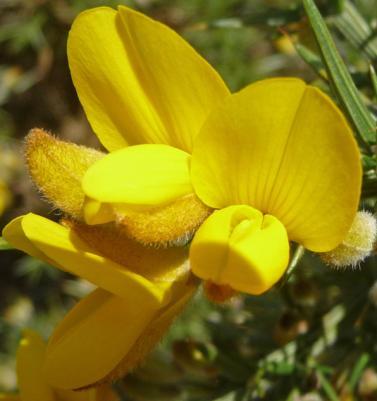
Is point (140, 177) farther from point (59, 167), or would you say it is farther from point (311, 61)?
point (311, 61)

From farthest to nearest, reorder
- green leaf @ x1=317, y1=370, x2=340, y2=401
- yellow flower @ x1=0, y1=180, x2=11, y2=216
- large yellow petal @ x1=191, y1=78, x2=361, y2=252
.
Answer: yellow flower @ x1=0, y1=180, x2=11, y2=216
green leaf @ x1=317, y1=370, x2=340, y2=401
large yellow petal @ x1=191, y1=78, x2=361, y2=252

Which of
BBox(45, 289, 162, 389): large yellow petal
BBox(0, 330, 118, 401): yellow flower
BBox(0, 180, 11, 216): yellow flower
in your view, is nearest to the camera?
BBox(45, 289, 162, 389): large yellow petal

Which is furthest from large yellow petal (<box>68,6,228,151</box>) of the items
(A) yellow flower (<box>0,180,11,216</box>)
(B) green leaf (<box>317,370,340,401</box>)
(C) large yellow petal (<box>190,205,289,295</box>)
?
(A) yellow flower (<box>0,180,11,216</box>)

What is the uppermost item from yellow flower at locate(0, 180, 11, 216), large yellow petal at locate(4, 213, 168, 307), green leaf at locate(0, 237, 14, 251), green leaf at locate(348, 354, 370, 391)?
large yellow petal at locate(4, 213, 168, 307)

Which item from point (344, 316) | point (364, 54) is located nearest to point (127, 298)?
point (344, 316)

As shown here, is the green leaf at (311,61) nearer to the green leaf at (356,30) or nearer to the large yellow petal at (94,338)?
the green leaf at (356,30)

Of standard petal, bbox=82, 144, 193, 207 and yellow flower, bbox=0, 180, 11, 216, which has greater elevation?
standard petal, bbox=82, 144, 193, 207

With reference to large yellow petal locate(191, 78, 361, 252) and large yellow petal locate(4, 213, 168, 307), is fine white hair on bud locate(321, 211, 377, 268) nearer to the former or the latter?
large yellow petal locate(191, 78, 361, 252)

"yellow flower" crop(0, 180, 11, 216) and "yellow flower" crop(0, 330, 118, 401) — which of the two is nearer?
"yellow flower" crop(0, 330, 118, 401)
